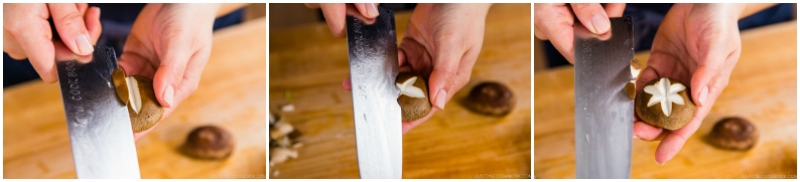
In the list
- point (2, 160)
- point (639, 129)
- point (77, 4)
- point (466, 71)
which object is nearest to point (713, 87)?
point (639, 129)

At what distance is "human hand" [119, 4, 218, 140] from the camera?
1.10 m

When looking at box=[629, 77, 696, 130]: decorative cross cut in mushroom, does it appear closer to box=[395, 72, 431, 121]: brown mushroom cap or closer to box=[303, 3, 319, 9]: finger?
box=[395, 72, 431, 121]: brown mushroom cap

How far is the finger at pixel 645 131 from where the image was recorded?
1159 millimetres

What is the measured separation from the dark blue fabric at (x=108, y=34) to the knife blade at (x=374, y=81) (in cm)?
42

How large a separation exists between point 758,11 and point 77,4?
1304 mm

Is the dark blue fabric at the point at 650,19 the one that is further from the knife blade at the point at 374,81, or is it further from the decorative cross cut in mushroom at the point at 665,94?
the knife blade at the point at 374,81

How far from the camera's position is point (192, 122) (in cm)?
115

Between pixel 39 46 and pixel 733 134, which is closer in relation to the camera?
pixel 39 46

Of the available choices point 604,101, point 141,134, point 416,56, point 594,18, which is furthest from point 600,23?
point 141,134

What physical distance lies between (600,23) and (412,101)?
0.39 m

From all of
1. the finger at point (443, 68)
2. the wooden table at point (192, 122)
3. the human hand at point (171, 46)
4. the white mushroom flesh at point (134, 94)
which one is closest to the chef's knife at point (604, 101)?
the finger at point (443, 68)

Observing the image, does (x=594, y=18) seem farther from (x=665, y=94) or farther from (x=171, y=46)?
(x=171, y=46)

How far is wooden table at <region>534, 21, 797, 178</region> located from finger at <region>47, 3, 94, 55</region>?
0.85 metres

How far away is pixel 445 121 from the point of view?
1.17m
